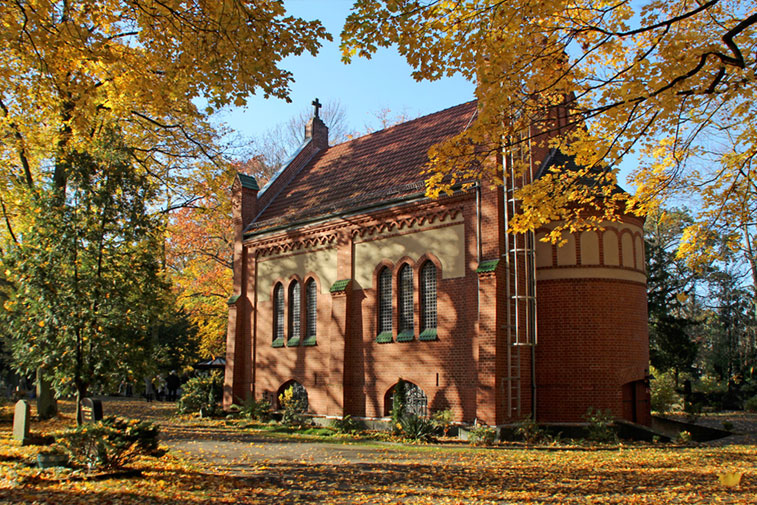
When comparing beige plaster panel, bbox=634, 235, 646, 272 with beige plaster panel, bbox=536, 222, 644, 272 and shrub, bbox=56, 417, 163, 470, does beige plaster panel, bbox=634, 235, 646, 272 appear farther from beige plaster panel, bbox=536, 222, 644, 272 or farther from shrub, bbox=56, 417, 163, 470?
shrub, bbox=56, 417, 163, 470

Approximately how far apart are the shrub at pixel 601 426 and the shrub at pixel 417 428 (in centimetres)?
434

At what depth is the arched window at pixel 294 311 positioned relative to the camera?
2368 centimetres

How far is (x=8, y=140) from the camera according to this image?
704 inches

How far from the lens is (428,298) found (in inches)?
766

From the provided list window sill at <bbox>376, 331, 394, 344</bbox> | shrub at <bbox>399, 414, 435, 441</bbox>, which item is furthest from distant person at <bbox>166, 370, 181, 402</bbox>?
shrub at <bbox>399, 414, 435, 441</bbox>

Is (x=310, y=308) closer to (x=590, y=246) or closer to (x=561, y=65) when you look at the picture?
(x=590, y=246)

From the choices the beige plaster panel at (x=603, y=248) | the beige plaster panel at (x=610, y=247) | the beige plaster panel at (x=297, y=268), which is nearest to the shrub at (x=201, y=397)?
the beige plaster panel at (x=297, y=268)

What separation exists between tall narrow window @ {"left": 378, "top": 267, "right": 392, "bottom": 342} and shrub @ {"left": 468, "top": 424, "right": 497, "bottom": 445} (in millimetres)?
4843

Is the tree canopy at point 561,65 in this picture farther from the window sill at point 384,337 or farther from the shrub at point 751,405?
the shrub at point 751,405

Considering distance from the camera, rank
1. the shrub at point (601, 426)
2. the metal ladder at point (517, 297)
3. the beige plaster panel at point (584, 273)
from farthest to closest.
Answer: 1. the beige plaster panel at point (584, 273)
2. the metal ladder at point (517, 297)
3. the shrub at point (601, 426)

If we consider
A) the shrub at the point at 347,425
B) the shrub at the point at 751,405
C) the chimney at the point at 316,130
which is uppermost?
the chimney at the point at 316,130

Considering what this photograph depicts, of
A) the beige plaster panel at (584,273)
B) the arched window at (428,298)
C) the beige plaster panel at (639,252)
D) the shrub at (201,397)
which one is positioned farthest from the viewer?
the shrub at (201,397)

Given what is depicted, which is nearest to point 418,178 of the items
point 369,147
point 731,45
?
point 369,147

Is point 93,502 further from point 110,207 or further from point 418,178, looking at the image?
point 418,178
